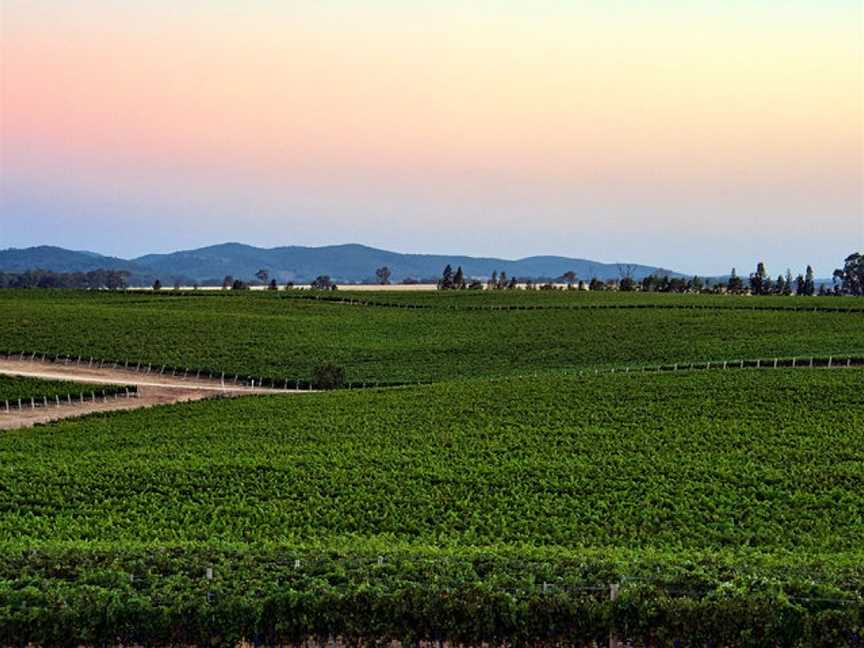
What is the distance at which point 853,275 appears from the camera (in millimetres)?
182875

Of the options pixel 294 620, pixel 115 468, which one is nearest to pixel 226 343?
pixel 115 468

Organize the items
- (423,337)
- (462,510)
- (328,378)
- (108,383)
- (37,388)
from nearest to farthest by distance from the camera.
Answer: (462,510)
(37,388)
(108,383)
(328,378)
(423,337)

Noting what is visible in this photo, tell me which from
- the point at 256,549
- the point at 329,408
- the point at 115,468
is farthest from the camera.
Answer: the point at 329,408

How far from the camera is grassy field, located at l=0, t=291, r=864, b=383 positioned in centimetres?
6838

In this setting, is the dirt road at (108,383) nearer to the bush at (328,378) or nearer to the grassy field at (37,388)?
the grassy field at (37,388)

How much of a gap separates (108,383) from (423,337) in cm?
2995

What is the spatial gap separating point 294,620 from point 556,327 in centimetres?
7031

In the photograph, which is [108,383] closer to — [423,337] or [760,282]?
[423,337]

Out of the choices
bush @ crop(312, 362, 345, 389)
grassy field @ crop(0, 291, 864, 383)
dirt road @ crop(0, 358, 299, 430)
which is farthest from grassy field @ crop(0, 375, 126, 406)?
bush @ crop(312, 362, 345, 389)

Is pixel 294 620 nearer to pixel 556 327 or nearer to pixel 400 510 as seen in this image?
pixel 400 510

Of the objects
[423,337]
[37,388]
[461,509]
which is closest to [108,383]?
[37,388]

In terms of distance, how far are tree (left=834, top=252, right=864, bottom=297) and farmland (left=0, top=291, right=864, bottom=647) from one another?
4826 inches

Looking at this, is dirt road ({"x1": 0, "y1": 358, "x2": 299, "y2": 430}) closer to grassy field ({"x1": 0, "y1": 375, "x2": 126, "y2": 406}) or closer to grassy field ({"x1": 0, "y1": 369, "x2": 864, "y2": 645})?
grassy field ({"x1": 0, "y1": 375, "x2": 126, "y2": 406})

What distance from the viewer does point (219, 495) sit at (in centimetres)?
3158
